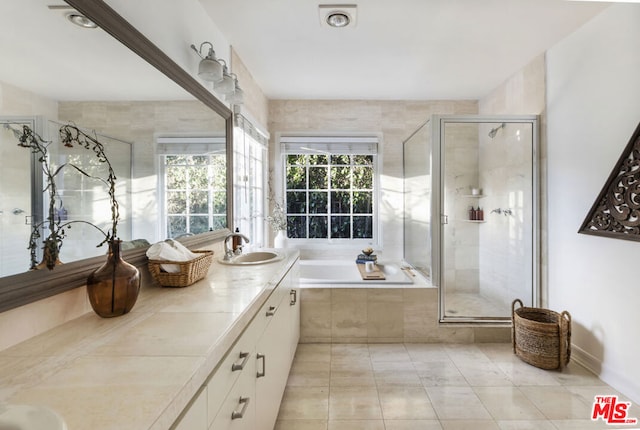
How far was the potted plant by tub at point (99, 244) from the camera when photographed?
941 millimetres

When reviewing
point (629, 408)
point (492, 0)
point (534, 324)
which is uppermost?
point (492, 0)

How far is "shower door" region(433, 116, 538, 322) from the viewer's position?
9.46ft

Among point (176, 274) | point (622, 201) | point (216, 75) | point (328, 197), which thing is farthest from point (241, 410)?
point (328, 197)

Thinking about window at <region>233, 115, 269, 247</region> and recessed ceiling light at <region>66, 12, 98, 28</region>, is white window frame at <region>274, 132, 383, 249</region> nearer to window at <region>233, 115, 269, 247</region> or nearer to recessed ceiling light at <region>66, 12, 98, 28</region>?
window at <region>233, 115, 269, 247</region>

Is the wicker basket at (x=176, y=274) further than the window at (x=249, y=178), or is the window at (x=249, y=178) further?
the window at (x=249, y=178)

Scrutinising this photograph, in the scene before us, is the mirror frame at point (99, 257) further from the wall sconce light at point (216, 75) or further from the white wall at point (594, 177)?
the white wall at point (594, 177)

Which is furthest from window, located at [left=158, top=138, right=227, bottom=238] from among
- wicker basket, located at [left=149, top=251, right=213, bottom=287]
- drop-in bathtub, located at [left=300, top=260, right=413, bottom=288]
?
drop-in bathtub, located at [left=300, top=260, right=413, bottom=288]

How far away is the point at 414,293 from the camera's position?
9.23 ft

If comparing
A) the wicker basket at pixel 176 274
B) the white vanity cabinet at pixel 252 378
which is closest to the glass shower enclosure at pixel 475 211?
the white vanity cabinet at pixel 252 378

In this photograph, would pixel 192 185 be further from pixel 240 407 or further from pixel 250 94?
pixel 250 94

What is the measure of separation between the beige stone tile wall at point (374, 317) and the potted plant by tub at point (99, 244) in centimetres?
186

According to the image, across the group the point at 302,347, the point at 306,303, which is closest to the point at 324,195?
the point at 306,303

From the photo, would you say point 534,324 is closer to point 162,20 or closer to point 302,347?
point 302,347

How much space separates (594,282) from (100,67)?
3112mm
